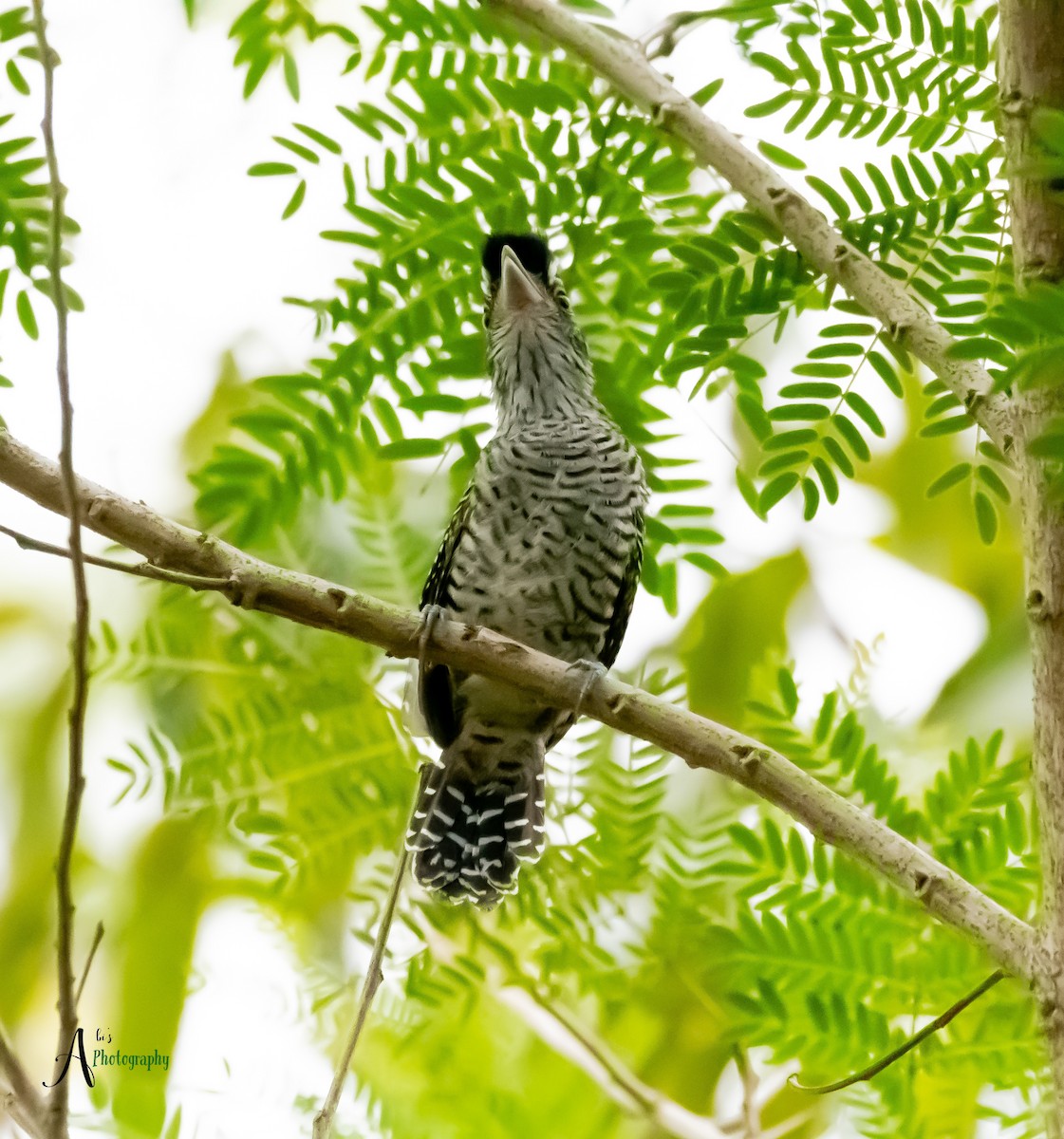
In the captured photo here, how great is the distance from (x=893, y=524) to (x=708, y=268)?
220 cm

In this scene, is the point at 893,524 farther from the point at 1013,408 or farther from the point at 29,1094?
the point at 29,1094

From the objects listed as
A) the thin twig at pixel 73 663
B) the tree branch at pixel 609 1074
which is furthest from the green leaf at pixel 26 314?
the tree branch at pixel 609 1074

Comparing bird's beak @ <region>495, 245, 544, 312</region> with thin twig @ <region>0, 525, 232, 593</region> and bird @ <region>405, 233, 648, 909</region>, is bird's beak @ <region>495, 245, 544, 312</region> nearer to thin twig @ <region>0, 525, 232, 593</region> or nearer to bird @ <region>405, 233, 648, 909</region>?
bird @ <region>405, 233, 648, 909</region>

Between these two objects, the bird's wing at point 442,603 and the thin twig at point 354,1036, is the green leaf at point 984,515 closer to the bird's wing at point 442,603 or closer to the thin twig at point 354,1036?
the thin twig at point 354,1036

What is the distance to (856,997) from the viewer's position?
1956mm

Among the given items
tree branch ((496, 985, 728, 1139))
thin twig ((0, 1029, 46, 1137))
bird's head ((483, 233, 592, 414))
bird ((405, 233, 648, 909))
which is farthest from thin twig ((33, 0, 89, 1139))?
bird's head ((483, 233, 592, 414))

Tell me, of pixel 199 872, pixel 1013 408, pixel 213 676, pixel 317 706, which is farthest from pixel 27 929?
pixel 1013 408

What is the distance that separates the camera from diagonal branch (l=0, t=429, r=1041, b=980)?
67.2 inches

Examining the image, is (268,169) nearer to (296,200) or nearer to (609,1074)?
(296,200)

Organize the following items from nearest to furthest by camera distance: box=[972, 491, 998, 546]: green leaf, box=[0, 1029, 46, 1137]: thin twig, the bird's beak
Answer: box=[0, 1029, 46, 1137]: thin twig → box=[972, 491, 998, 546]: green leaf → the bird's beak

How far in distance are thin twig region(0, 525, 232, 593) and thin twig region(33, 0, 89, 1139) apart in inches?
6.9

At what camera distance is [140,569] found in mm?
1836

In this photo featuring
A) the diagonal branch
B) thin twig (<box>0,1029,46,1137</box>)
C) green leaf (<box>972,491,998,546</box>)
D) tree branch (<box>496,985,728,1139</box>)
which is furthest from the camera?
tree branch (<box>496,985,728,1139</box>)

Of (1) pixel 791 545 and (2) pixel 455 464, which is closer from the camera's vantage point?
(2) pixel 455 464
